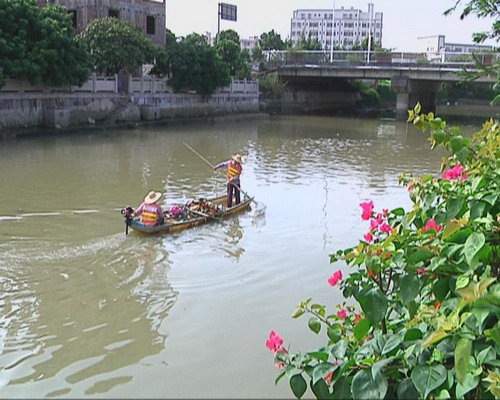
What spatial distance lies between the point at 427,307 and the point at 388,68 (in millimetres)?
43945

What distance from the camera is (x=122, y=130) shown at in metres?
30.7

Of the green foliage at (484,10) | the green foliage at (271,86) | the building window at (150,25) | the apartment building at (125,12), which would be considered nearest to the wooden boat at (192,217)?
the green foliage at (484,10)

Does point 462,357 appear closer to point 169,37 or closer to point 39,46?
point 39,46

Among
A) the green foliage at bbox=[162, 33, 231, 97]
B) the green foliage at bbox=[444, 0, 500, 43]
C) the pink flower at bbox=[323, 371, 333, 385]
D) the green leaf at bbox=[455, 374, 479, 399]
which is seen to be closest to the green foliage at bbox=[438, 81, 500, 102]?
the green foliage at bbox=[162, 33, 231, 97]

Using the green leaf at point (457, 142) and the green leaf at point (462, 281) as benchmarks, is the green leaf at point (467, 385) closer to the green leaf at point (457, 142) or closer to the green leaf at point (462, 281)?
the green leaf at point (462, 281)

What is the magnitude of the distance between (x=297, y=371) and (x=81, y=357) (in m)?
3.82

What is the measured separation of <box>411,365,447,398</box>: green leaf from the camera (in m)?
3.08

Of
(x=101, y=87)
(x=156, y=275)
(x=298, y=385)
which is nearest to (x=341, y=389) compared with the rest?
(x=298, y=385)

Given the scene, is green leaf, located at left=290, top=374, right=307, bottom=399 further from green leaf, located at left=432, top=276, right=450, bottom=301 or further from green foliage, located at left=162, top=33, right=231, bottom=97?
green foliage, located at left=162, top=33, right=231, bottom=97

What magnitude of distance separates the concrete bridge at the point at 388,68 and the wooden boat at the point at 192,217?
31.5 m

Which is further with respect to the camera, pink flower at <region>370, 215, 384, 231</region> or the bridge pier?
the bridge pier

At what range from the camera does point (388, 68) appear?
45375 millimetres

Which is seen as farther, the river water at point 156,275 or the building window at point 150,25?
the building window at point 150,25

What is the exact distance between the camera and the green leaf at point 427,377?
3.08 m
